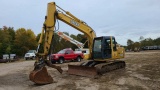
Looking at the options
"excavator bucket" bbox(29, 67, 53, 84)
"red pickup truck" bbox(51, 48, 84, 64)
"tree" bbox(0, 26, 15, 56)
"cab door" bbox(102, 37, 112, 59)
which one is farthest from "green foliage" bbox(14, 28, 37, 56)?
"excavator bucket" bbox(29, 67, 53, 84)

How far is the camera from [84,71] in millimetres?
15758

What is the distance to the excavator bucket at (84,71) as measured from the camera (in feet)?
49.6

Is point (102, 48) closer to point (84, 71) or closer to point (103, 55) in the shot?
point (103, 55)

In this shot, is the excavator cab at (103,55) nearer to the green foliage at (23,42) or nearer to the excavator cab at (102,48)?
the excavator cab at (102,48)

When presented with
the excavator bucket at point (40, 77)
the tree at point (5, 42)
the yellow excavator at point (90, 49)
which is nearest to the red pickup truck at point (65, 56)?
the yellow excavator at point (90, 49)

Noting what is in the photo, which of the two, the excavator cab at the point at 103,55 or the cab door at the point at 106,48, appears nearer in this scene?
the excavator cab at the point at 103,55

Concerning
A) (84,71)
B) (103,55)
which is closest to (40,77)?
(84,71)

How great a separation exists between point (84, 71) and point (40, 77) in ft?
12.0

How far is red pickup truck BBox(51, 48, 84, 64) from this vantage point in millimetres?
27283

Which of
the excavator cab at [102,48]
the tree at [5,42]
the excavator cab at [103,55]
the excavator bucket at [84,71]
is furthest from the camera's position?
the tree at [5,42]

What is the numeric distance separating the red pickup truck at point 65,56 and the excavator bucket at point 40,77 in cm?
1383

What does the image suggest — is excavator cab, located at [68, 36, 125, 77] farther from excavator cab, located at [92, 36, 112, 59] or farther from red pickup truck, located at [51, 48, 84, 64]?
red pickup truck, located at [51, 48, 84, 64]

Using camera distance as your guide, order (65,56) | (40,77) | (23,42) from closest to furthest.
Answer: (40,77) < (65,56) < (23,42)

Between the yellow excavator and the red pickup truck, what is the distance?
992 cm
